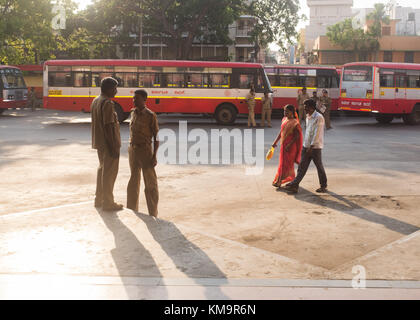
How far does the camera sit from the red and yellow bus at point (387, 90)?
2348 centimetres

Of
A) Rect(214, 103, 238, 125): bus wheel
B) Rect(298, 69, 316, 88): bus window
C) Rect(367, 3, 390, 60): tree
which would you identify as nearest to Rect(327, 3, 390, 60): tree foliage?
Rect(367, 3, 390, 60): tree

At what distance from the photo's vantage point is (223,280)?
13.7ft

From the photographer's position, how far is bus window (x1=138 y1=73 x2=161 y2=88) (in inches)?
878

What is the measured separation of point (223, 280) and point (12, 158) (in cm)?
877

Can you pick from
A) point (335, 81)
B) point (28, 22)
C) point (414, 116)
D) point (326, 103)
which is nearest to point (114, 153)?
point (326, 103)

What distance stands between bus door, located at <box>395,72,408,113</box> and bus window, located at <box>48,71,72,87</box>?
1486 centimetres

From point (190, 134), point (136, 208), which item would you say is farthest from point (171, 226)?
point (190, 134)

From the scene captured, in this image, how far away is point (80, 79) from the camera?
73.0 feet

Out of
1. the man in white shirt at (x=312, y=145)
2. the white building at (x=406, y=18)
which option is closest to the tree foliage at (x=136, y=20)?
the man in white shirt at (x=312, y=145)

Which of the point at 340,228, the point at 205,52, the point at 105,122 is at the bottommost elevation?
the point at 340,228

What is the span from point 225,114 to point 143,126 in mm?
16190

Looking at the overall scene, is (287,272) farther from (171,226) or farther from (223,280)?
(171,226)

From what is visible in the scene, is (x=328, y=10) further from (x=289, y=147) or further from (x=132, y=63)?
(x=289, y=147)

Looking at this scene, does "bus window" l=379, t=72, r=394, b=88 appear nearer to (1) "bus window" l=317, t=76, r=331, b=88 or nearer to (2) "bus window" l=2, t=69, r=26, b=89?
(1) "bus window" l=317, t=76, r=331, b=88
